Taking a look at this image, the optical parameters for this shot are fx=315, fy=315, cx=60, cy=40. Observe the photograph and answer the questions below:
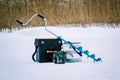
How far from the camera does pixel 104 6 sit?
5.09 meters

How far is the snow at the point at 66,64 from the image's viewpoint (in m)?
2.10

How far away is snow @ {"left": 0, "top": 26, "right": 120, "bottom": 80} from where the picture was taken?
2.10 meters

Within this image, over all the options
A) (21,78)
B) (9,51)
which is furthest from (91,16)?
(21,78)

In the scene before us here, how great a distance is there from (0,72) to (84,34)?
2600mm

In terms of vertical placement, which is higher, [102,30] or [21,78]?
[102,30]

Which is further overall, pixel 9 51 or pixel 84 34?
pixel 84 34

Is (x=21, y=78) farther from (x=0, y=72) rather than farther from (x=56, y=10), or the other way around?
(x=56, y=10)

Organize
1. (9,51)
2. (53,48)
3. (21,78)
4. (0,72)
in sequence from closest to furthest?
1. (21,78)
2. (0,72)
3. (53,48)
4. (9,51)

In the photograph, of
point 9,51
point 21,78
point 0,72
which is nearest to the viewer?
point 21,78

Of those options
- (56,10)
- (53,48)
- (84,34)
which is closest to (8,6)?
(56,10)

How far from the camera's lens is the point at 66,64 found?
9.08 feet

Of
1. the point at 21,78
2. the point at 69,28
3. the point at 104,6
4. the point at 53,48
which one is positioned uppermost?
the point at 104,6

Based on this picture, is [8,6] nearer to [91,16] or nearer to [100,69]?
[91,16]

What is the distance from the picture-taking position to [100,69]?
2.38 metres
